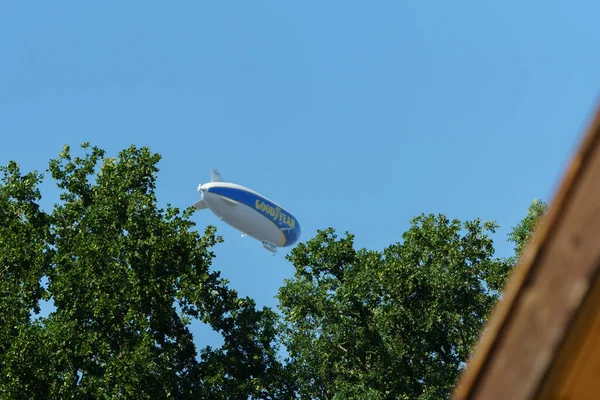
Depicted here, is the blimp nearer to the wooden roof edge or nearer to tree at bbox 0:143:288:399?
tree at bbox 0:143:288:399

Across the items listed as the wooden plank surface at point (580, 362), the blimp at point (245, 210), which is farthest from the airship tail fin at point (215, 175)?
the wooden plank surface at point (580, 362)

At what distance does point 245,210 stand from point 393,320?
40.3 metres

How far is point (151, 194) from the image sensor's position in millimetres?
43156

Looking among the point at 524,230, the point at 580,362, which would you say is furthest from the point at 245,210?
the point at 580,362

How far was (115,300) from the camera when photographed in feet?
125

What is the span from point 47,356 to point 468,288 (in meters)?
20.9

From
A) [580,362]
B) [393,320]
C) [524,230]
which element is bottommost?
[580,362]

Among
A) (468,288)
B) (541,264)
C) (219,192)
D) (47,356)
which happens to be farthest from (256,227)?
(541,264)

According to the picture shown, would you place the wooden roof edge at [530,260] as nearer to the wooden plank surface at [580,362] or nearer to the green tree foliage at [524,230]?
the wooden plank surface at [580,362]

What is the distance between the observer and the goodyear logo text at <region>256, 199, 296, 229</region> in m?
83.2

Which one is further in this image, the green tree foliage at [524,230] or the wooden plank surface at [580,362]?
the green tree foliage at [524,230]

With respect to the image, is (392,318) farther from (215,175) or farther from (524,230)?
(215,175)

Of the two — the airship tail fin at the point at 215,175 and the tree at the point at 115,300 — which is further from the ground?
the airship tail fin at the point at 215,175

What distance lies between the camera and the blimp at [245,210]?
265 ft
